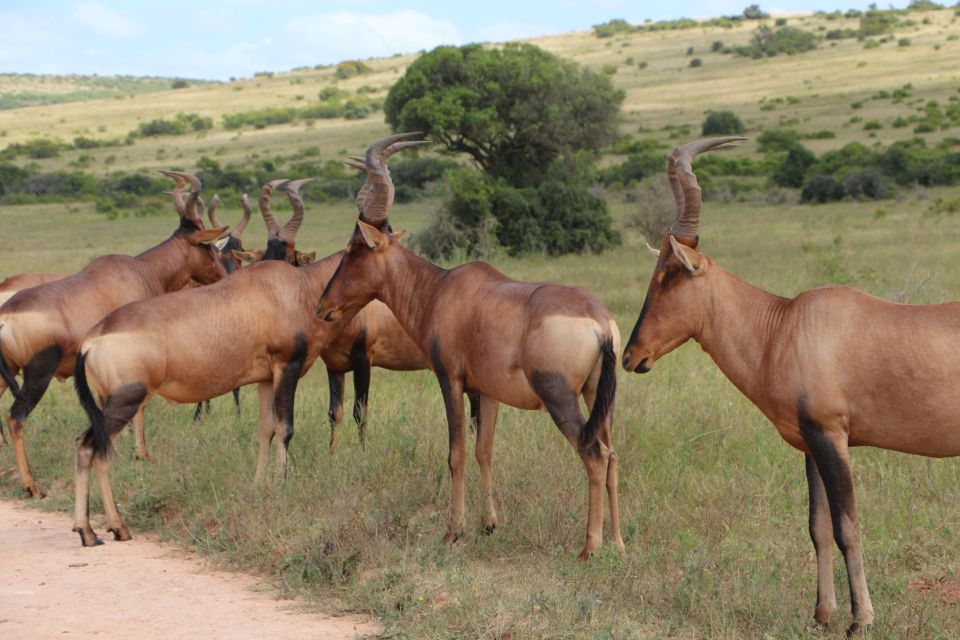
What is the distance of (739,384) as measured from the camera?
19.7ft

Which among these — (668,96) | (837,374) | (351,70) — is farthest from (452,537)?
(351,70)

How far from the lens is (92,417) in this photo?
7.61m

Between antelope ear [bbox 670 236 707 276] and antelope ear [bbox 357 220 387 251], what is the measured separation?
2.46 m

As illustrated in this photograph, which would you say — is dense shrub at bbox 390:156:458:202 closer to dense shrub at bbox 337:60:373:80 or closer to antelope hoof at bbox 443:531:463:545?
antelope hoof at bbox 443:531:463:545

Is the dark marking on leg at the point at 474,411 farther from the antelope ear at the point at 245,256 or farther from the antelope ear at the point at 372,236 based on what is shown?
the antelope ear at the point at 245,256

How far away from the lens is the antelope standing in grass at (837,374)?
212 inches

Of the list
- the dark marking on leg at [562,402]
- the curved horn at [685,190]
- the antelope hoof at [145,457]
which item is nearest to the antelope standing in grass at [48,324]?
the antelope hoof at [145,457]

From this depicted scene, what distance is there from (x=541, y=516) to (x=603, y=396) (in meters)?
0.98

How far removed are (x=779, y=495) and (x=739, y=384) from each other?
1991 mm

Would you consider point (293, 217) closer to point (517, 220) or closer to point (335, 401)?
point (335, 401)

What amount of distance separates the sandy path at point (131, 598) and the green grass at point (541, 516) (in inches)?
8.7

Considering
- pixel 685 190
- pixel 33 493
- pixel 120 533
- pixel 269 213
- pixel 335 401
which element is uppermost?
pixel 685 190

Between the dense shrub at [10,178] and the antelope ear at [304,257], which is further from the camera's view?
the dense shrub at [10,178]

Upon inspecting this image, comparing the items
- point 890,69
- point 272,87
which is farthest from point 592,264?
point 272,87
